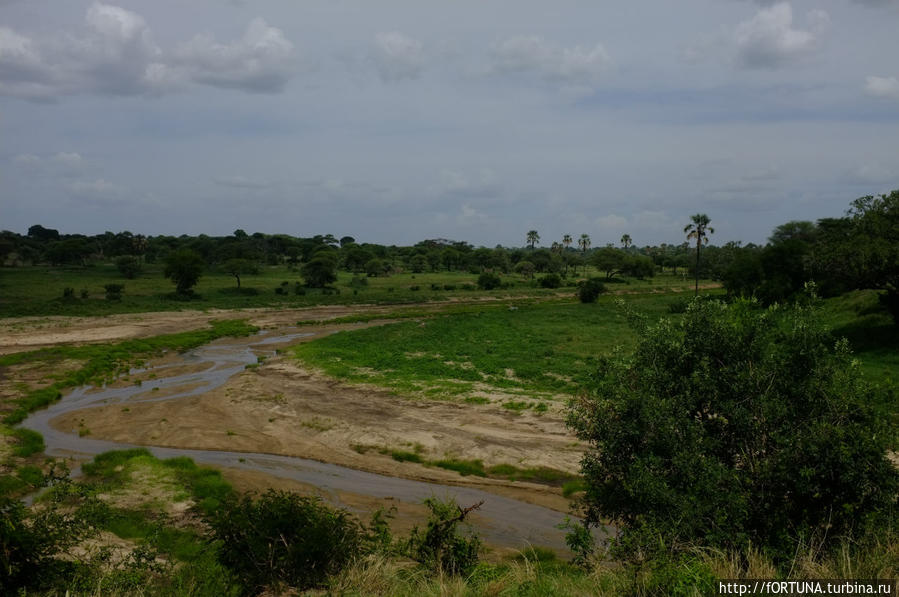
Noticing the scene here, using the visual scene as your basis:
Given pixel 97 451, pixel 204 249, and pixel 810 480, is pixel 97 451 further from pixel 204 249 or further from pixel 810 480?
pixel 204 249

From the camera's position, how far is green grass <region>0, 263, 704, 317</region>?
87.2 metres

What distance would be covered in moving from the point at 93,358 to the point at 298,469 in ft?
115

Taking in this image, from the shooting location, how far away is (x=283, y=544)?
12836mm

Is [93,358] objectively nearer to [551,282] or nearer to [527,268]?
[551,282]

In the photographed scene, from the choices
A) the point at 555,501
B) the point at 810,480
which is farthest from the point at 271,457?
the point at 810,480

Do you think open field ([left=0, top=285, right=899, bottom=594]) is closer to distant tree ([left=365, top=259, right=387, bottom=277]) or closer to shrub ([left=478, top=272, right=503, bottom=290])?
shrub ([left=478, top=272, right=503, bottom=290])

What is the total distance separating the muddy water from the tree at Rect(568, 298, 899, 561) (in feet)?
18.3

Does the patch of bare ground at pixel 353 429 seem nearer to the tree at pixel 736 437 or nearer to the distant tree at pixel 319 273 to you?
the tree at pixel 736 437

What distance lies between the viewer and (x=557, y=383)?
3900cm

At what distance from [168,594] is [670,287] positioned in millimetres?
129569

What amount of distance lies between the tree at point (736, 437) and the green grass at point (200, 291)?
86595 mm

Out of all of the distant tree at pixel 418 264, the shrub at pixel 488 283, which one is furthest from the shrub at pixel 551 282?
the distant tree at pixel 418 264

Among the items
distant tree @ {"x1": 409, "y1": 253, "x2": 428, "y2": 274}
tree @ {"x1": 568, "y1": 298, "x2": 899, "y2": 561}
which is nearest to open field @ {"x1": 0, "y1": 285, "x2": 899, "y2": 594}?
tree @ {"x1": 568, "y1": 298, "x2": 899, "y2": 561}

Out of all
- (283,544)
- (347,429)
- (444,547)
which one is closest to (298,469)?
(347,429)
